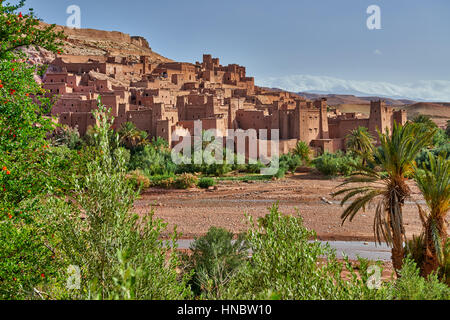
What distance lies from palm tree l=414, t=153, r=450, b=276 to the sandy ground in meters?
6.51

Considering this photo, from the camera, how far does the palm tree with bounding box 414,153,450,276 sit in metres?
5.90

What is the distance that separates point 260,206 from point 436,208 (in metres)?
12.4

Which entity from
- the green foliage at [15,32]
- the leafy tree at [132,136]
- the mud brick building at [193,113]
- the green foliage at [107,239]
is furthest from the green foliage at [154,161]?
the green foliage at [107,239]

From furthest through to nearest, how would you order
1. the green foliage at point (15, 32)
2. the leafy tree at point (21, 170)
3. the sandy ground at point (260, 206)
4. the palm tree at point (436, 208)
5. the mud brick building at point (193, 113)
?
the mud brick building at point (193, 113), the sandy ground at point (260, 206), the palm tree at point (436, 208), the green foliage at point (15, 32), the leafy tree at point (21, 170)

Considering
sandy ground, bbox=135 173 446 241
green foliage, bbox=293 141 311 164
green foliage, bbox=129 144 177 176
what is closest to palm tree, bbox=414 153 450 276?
sandy ground, bbox=135 173 446 241

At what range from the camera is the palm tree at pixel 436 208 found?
5.90m

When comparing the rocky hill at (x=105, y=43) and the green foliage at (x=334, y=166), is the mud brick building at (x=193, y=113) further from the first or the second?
the rocky hill at (x=105, y=43)

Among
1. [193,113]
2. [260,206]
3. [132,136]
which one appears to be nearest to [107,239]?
[260,206]

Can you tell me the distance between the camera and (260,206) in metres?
18.2

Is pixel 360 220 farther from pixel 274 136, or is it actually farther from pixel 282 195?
pixel 274 136

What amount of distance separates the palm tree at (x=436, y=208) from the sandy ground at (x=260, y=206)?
21.3ft

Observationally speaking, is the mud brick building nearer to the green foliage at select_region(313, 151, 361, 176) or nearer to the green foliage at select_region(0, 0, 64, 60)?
the green foliage at select_region(313, 151, 361, 176)

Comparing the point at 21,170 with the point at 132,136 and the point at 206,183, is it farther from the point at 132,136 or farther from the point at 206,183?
the point at 132,136
